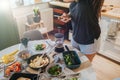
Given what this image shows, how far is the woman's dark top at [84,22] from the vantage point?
1.38 metres

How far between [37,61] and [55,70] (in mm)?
196

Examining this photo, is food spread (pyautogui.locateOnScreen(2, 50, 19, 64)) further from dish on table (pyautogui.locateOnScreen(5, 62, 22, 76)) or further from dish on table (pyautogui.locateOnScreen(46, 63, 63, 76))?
dish on table (pyautogui.locateOnScreen(46, 63, 63, 76))

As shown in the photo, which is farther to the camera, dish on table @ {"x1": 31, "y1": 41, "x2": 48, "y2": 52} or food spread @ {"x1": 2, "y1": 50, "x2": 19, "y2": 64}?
dish on table @ {"x1": 31, "y1": 41, "x2": 48, "y2": 52}

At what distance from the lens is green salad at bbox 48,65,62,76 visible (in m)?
1.10

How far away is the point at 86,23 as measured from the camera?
A: 142 centimetres

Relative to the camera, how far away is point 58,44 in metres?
1.43

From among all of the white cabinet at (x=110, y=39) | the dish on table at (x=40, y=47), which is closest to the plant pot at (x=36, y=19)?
the white cabinet at (x=110, y=39)

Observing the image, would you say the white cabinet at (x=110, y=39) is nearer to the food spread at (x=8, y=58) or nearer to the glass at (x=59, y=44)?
the glass at (x=59, y=44)

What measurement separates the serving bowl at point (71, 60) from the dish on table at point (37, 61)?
0.17m

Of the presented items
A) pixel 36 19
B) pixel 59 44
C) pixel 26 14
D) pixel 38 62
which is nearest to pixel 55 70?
pixel 38 62

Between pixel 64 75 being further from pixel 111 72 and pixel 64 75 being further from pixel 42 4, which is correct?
pixel 42 4

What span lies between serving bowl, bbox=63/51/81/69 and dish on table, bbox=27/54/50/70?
17 cm

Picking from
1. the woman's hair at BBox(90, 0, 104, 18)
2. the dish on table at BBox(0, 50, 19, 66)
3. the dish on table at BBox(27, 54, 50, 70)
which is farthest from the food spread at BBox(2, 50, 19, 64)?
the woman's hair at BBox(90, 0, 104, 18)

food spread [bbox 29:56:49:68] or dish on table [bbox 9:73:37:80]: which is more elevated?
food spread [bbox 29:56:49:68]
